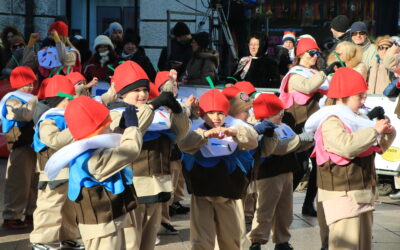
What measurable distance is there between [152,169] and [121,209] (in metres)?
0.93

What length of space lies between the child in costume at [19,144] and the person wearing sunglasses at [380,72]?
4.12 metres

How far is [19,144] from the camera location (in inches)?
359

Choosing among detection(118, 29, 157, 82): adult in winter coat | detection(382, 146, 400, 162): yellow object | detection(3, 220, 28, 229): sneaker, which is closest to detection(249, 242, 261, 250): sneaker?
detection(3, 220, 28, 229): sneaker

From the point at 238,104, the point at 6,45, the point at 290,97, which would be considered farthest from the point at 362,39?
the point at 6,45

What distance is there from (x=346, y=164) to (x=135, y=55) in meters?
6.07

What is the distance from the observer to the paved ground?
8.31 meters

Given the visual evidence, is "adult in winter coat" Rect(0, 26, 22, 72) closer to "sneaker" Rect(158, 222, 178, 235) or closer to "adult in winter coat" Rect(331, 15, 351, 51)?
"adult in winter coat" Rect(331, 15, 351, 51)

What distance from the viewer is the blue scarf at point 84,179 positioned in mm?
5824

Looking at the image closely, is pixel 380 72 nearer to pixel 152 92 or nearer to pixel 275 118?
pixel 275 118

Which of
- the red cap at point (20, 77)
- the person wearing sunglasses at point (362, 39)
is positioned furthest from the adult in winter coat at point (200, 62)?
the red cap at point (20, 77)

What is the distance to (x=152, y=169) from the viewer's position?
271 inches

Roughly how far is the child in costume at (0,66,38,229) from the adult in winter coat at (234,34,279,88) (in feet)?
10.8

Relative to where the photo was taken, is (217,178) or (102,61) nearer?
(217,178)

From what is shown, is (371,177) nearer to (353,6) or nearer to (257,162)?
(257,162)
